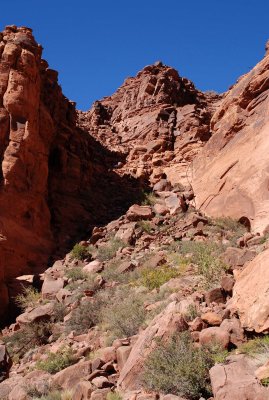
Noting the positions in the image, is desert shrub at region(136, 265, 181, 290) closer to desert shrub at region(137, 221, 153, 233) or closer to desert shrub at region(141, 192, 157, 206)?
desert shrub at region(137, 221, 153, 233)

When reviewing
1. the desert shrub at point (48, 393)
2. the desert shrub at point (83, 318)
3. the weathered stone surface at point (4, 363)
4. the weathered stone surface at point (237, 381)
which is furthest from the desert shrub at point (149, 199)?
the weathered stone surface at point (237, 381)

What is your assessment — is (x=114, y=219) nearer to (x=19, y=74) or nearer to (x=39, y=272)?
(x=39, y=272)

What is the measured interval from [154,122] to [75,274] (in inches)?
636

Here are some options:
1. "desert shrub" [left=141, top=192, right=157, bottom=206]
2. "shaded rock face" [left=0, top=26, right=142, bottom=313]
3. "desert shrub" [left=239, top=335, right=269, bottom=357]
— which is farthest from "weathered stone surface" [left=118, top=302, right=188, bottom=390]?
"desert shrub" [left=141, top=192, right=157, bottom=206]

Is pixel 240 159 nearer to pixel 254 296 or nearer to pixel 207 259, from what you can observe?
pixel 207 259

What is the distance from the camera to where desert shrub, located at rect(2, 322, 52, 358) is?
10.5 meters

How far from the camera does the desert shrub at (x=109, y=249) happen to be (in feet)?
48.7

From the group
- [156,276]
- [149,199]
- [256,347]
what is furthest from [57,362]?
[149,199]

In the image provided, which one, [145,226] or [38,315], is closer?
[38,315]

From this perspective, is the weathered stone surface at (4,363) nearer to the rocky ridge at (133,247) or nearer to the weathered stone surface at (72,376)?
the rocky ridge at (133,247)

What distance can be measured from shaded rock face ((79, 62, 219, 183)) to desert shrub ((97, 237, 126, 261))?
22.5 ft

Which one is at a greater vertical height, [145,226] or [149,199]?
[149,199]

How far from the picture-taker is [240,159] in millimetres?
16203

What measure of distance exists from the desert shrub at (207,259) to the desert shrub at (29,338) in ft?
13.7
